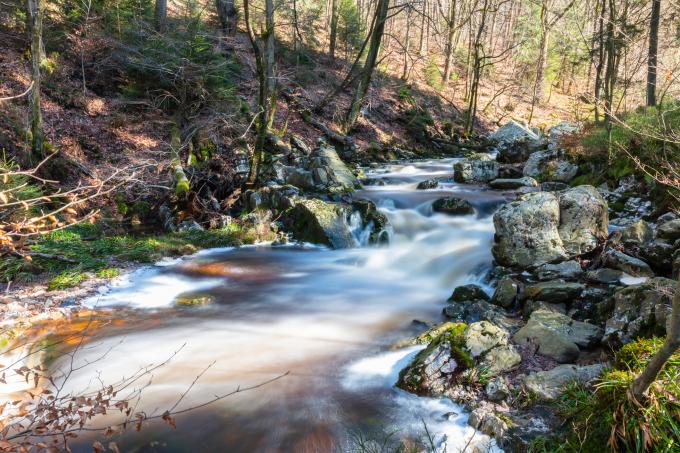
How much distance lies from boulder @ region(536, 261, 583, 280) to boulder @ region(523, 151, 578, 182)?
6252mm

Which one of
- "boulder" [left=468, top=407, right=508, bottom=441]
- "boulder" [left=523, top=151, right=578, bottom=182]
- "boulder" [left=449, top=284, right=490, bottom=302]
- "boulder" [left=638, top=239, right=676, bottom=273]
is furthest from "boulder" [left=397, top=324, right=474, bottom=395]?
"boulder" [left=523, top=151, right=578, bottom=182]

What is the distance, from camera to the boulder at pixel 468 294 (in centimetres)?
649

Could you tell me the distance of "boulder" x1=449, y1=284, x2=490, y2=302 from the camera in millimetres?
6488

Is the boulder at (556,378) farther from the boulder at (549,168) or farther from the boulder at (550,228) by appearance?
the boulder at (549,168)

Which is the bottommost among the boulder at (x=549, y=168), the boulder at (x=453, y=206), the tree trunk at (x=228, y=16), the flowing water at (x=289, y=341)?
the flowing water at (x=289, y=341)

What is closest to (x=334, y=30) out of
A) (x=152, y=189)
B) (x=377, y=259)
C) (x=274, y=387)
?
(x=152, y=189)

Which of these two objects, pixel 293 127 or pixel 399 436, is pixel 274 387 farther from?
pixel 293 127

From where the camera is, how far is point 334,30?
23.6 m

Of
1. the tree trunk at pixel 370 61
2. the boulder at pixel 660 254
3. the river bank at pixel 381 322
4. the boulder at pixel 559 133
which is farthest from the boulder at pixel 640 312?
the tree trunk at pixel 370 61

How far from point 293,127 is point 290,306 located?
36.6ft

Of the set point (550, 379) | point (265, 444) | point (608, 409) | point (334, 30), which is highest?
point (334, 30)

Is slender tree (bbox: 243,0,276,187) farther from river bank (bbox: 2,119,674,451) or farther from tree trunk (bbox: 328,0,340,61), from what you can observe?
tree trunk (bbox: 328,0,340,61)

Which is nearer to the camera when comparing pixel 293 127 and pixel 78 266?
pixel 78 266

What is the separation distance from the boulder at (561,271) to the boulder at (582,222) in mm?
420
